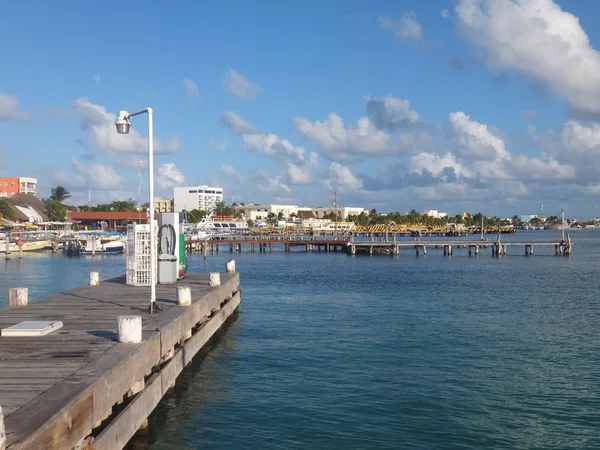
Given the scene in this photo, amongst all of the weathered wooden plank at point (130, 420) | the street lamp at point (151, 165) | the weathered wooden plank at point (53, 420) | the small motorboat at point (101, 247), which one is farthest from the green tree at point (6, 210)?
the weathered wooden plank at point (53, 420)

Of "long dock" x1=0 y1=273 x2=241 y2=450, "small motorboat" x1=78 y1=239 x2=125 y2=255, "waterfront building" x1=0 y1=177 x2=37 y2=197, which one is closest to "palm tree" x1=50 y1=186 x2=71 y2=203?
"waterfront building" x1=0 y1=177 x2=37 y2=197

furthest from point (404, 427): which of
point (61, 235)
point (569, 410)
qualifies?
point (61, 235)

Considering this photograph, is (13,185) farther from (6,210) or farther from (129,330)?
(129,330)

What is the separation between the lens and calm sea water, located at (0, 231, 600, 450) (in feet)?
45.1

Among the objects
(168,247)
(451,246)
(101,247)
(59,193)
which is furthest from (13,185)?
(168,247)

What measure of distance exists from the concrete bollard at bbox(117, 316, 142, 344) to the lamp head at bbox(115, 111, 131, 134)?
5.86m

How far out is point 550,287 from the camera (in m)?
46.0

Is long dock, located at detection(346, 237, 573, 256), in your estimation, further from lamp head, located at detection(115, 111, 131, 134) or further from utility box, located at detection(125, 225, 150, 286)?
lamp head, located at detection(115, 111, 131, 134)

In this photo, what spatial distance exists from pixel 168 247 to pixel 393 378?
1334 centimetres

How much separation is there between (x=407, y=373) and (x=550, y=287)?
31673 millimetres

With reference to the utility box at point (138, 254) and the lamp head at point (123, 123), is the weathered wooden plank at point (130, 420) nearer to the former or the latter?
the lamp head at point (123, 123)

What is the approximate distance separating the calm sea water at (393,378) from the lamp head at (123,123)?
7756 millimetres

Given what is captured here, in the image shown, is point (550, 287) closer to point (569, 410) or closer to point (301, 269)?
point (301, 269)

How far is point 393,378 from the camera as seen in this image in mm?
18234
